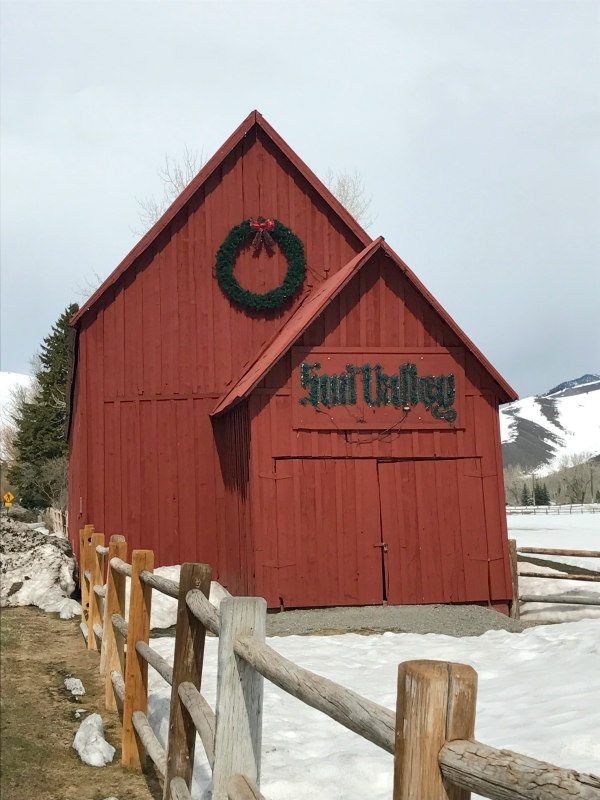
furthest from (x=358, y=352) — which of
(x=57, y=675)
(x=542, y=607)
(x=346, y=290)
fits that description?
(x=57, y=675)

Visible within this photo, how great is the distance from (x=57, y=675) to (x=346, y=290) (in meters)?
6.83

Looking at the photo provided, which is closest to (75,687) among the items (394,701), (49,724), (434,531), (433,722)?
(49,724)

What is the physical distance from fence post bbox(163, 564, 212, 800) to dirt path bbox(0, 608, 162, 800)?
0.87m

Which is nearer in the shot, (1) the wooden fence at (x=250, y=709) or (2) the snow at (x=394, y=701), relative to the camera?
(1) the wooden fence at (x=250, y=709)

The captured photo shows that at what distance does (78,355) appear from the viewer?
14203 mm

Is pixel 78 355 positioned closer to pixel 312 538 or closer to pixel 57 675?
pixel 312 538

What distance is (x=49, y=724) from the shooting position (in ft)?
21.7

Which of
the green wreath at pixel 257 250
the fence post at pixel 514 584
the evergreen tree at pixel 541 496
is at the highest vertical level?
the green wreath at pixel 257 250

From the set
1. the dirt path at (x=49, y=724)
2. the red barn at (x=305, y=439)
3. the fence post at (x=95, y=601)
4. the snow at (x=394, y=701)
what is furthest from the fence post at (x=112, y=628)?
the red barn at (x=305, y=439)

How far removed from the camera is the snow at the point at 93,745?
225 inches

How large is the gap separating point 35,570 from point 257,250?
7000 millimetres

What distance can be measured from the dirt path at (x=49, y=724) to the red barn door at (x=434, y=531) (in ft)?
15.9

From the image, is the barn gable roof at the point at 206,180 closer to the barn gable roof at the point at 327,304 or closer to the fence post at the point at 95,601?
the barn gable roof at the point at 327,304

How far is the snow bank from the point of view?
12.9 m
